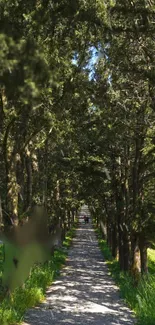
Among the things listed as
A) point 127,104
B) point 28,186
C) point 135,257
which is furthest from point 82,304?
point 127,104

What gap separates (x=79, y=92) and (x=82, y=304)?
606cm

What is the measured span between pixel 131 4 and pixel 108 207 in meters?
26.9

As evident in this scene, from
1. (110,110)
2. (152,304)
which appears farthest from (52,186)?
(152,304)

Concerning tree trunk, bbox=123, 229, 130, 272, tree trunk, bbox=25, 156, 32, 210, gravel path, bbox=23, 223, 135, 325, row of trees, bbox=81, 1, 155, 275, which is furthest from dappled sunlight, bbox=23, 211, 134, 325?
tree trunk, bbox=25, 156, 32, 210

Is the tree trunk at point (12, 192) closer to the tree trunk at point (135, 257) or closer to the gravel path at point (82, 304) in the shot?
the gravel path at point (82, 304)

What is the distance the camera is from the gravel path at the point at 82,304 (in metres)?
11.2

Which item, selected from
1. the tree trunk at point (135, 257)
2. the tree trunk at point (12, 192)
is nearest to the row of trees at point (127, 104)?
the tree trunk at point (135, 257)

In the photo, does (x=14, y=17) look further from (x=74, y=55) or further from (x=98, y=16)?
(x=74, y=55)

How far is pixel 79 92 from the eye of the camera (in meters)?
11.5

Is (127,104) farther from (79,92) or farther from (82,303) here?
(82,303)

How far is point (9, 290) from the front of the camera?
11430mm

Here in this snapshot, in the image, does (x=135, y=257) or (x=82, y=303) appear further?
(x=135, y=257)

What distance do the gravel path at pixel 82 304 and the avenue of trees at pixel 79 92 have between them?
1.80 m

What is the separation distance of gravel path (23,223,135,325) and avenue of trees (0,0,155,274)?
1805 mm
